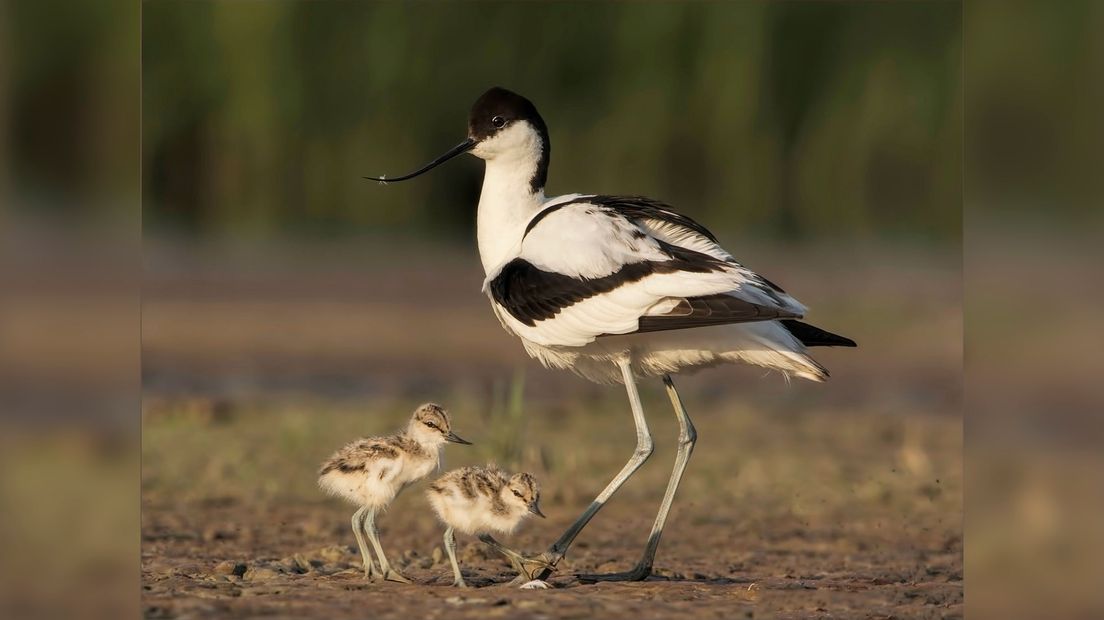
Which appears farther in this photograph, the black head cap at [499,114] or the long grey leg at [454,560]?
the black head cap at [499,114]

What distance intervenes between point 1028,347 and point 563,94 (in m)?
9.96

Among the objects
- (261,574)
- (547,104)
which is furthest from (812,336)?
(547,104)

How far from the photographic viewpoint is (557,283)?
4.76 meters

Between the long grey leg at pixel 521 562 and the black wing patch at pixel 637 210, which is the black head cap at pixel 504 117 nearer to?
the black wing patch at pixel 637 210

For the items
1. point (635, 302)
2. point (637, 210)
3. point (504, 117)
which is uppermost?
point (504, 117)

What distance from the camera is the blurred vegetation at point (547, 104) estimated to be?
12.1 meters

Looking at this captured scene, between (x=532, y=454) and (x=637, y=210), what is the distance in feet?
7.88

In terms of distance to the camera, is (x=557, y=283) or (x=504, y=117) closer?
(x=557, y=283)

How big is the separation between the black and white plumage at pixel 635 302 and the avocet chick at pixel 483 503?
0.24 meters

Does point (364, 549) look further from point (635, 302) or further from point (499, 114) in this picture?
point (499, 114)

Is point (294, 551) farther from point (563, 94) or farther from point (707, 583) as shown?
point (563, 94)

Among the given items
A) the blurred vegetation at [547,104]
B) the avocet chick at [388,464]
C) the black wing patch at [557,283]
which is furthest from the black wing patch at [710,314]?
the blurred vegetation at [547,104]

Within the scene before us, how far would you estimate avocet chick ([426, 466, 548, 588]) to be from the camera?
4496mm

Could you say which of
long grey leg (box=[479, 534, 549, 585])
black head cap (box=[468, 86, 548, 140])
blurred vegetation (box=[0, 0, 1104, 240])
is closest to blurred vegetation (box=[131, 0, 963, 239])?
blurred vegetation (box=[0, 0, 1104, 240])
